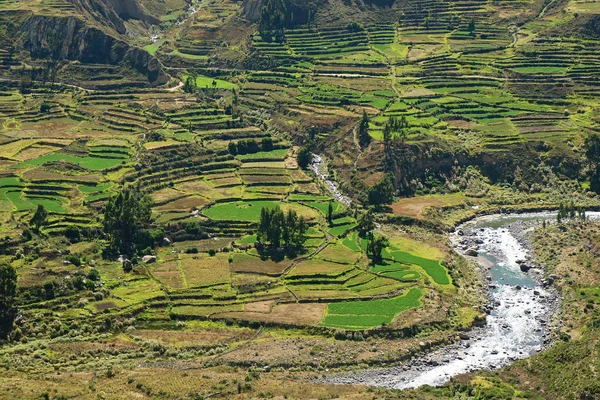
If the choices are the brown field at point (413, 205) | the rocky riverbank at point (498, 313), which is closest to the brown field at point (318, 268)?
the rocky riverbank at point (498, 313)

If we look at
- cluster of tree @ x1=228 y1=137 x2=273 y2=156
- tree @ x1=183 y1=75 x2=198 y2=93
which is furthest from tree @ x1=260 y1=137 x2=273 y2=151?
tree @ x1=183 y1=75 x2=198 y2=93

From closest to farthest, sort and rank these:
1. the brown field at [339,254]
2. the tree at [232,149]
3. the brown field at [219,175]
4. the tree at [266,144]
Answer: the brown field at [339,254], the brown field at [219,175], the tree at [232,149], the tree at [266,144]

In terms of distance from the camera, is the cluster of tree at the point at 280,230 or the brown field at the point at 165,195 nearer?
the cluster of tree at the point at 280,230

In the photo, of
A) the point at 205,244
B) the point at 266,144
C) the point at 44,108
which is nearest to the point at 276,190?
the point at 266,144

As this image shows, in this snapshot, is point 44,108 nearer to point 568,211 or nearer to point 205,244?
point 205,244

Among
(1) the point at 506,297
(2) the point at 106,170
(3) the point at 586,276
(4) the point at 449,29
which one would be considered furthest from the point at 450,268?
(4) the point at 449,29

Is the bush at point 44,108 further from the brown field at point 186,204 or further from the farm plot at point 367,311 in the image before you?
the farm plot at point 367,311

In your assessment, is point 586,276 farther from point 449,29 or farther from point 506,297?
point 449,29

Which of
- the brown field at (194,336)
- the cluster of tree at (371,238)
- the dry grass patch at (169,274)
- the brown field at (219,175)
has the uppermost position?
the brown field at (219,175)
